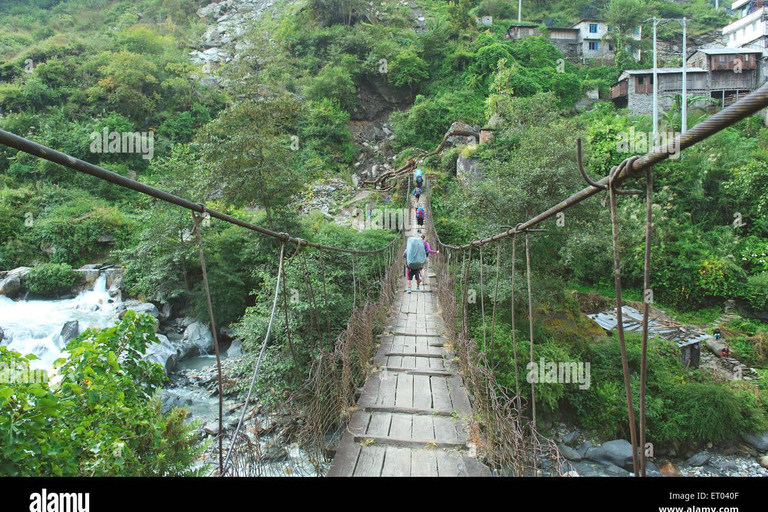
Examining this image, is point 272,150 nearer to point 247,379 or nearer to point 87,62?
point 247,379

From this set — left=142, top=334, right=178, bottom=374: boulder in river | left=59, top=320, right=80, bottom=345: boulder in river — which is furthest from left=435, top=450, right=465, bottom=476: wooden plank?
left=59, top=320, right=80, bottom=345: boulder in river

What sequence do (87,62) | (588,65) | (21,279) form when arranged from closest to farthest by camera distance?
(21,279), (87,62), (588,65)

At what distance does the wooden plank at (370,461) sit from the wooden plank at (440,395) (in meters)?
0.55

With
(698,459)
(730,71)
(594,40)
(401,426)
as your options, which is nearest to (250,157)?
(401,426)

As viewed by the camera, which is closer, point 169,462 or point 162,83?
point 169,462

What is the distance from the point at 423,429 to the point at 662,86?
20175 millimetres

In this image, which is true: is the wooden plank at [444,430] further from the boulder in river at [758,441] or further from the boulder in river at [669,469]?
Result: the boulder in river at [758,441]

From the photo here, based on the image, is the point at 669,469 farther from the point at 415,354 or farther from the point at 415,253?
the point at 415,354

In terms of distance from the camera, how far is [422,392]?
2525mm

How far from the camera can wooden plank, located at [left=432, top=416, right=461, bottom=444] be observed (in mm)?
1943

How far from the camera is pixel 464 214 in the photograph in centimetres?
670

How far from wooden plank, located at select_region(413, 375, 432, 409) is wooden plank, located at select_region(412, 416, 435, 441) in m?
0.13
